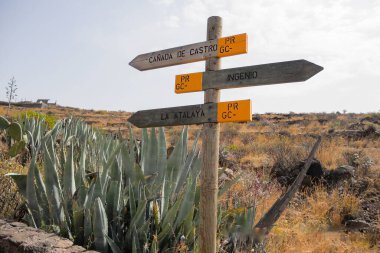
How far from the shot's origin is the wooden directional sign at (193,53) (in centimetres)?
339

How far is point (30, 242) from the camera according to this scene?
128 inches

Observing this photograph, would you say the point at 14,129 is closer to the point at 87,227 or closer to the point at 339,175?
the point at 87,227

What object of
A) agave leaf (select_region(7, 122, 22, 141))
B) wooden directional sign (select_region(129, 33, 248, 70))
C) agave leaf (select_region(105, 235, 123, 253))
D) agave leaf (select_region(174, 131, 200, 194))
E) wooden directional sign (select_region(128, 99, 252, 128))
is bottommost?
agave leaf (select_region(105, 235, 123, 253))

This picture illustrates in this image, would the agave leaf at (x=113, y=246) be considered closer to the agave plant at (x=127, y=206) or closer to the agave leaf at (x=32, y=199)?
the agave plant at (x=127, y=206)

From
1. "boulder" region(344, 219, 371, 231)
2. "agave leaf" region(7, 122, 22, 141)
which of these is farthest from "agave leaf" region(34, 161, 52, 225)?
"boulder" region(344, 219, 371, 231)

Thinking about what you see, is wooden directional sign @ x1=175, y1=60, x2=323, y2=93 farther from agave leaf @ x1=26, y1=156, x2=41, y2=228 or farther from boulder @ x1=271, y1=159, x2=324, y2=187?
boulder @ x1=271, y1=159, x2=324, y2=187

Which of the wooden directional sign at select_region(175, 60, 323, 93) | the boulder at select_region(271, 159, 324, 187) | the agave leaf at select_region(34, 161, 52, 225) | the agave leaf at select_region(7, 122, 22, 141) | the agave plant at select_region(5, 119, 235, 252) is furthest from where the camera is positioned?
the boulder at select_region(271, 159, 324, 187)

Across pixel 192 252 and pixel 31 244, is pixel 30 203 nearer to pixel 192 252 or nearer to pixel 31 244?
pixel 31 244

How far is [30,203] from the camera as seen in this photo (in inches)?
156

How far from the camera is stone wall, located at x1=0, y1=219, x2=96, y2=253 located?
10.3ft

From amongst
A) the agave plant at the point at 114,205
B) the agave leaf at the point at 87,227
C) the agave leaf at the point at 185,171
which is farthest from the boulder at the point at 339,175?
the agave leaf at the point at 87,227

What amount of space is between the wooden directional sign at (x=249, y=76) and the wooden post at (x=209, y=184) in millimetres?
90

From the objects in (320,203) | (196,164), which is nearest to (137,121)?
(196,164)

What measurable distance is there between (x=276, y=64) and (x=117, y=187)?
5.80 ft
